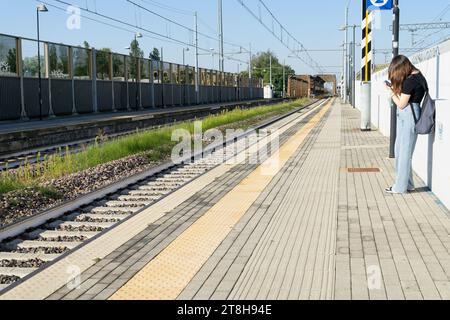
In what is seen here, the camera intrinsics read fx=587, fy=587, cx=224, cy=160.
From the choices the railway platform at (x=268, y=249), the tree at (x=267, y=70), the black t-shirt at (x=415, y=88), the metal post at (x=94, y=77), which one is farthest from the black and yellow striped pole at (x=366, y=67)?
the tree at (x=267, y=70)

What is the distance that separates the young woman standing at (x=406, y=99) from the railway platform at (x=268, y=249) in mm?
658

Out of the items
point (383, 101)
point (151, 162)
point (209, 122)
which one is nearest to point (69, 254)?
point (151, 162)

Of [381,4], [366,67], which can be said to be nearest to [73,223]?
[381,4]

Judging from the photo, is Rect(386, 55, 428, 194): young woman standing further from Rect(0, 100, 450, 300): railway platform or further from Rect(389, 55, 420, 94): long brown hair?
Rect(0, 100, 450, 300): railway platform

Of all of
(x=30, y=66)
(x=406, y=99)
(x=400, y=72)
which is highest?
(x=30, y=66)

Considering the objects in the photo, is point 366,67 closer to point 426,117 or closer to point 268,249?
point 426,117

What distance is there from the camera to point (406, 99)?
755 cm

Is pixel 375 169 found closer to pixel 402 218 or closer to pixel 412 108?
pixel 412 108

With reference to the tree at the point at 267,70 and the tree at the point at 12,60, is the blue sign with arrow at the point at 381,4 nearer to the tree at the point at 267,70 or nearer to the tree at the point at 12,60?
the tree at the point at 12,60

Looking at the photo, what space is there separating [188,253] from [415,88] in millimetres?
3936

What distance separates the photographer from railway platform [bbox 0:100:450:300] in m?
4.40

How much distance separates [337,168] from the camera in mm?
10984

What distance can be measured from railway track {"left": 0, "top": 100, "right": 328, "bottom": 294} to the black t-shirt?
12.0 feet
